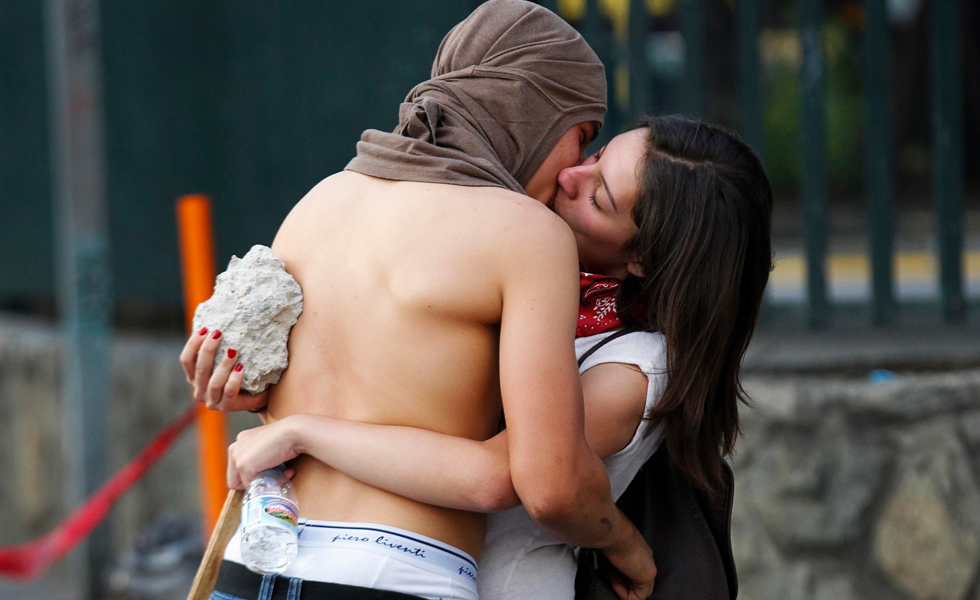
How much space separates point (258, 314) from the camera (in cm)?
178

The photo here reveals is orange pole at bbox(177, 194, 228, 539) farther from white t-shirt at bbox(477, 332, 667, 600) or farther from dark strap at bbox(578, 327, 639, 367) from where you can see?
dark strap at bbox(578, 327, 639, 367)

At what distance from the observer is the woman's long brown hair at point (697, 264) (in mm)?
1859

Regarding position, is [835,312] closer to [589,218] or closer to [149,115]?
[589,218]

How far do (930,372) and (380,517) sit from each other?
7.75 feet

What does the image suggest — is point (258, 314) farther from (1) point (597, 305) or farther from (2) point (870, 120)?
Result: (2) point (870, 120)

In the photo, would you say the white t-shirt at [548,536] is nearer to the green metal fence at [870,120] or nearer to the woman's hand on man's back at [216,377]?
the woman's hand on man's back at [216,377]

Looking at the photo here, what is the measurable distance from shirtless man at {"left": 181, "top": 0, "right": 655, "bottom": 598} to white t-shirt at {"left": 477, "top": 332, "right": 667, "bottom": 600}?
0.29ft

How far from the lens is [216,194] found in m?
5.43

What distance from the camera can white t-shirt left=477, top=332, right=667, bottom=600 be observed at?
1.87 metres

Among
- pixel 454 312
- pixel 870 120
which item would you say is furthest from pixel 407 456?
pixel 870 120

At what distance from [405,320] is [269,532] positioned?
1.37 feet

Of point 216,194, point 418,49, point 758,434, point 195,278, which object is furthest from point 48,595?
point 758,434

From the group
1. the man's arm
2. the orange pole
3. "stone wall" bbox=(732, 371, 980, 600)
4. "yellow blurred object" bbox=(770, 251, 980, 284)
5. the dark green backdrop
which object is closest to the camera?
the man's arm

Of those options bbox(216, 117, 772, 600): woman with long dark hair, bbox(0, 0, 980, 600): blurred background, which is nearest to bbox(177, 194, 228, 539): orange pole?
bbox(0, 0, 980, 600): blurred background
